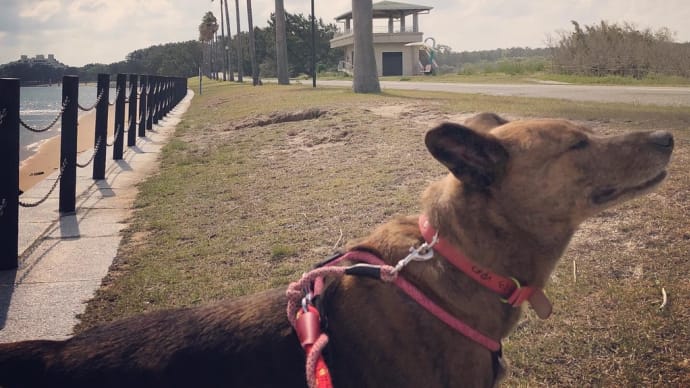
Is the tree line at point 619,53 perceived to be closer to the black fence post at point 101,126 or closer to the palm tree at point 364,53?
the palm tree at point 364,53

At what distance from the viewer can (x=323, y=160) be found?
10.6m

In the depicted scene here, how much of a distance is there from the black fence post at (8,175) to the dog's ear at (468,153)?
4.63 m

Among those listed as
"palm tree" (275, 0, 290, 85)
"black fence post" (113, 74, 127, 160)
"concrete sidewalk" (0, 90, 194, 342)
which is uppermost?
"palm tree" (275, 0, 290, 85)

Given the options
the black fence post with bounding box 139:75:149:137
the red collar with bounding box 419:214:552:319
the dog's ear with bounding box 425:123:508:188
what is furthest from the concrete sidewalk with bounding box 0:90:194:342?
the black fence post with bounding box 139:75:149:137

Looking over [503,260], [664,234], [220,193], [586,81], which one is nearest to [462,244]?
[503,260]

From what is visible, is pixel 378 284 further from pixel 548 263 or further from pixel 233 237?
pixel 233 237

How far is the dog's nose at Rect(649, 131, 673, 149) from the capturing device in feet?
10.5

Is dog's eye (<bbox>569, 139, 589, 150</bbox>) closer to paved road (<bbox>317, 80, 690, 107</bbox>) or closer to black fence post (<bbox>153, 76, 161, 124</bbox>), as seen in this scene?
paved road (<bbox>317, 80, 690, 107</bbox>)

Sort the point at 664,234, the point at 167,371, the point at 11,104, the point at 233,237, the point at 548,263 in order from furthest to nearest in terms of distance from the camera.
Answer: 1. the point at 233,237
2. the point at 11,104
3. the point at 664,234
4. the point at 548,263
5. the point at 167,371

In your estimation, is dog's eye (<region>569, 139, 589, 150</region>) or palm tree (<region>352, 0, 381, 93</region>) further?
palm tree (<region>352, 0, 381, 93</region>)

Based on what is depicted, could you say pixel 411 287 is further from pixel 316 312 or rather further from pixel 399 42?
pixel 399 42

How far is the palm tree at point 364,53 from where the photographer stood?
936 inches

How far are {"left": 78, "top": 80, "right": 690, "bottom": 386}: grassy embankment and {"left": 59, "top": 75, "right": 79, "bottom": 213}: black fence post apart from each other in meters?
0.97

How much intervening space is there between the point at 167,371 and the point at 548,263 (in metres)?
1.81
